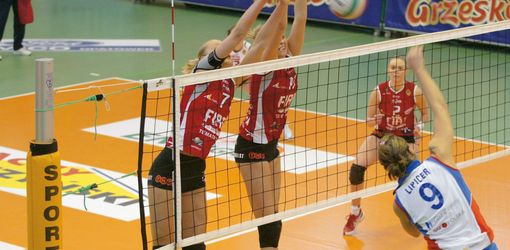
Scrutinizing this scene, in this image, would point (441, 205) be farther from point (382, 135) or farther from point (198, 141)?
point (382, 135)

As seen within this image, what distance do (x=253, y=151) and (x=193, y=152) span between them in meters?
0.85

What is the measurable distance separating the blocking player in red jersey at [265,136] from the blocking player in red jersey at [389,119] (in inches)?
72.6

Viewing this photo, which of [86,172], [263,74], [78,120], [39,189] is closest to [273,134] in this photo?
[263,74]

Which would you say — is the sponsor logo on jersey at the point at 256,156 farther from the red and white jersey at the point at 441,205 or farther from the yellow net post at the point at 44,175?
A: the yellow net post at the point at 44,175

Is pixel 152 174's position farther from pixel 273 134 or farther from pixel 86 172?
pixel 86 172

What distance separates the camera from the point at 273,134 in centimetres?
842

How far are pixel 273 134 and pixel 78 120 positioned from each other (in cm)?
610

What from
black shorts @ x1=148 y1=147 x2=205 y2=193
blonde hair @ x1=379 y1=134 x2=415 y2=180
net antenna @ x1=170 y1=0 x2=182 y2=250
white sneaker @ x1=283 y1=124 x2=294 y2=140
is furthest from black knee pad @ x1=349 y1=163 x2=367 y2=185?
blonde hair @ x1=379 y1=134 x2=415 y2=180

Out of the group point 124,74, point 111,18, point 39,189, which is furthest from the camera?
point 111,18

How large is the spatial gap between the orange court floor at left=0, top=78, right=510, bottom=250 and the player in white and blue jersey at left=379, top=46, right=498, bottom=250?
110 inches

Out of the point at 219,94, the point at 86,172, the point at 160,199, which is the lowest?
the point at 86,172

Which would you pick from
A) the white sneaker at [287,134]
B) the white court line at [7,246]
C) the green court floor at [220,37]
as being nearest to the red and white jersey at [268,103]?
the white court line at [7,246]

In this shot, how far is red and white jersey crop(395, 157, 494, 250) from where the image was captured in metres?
6.47

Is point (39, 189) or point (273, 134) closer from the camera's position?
point (39, 189)
